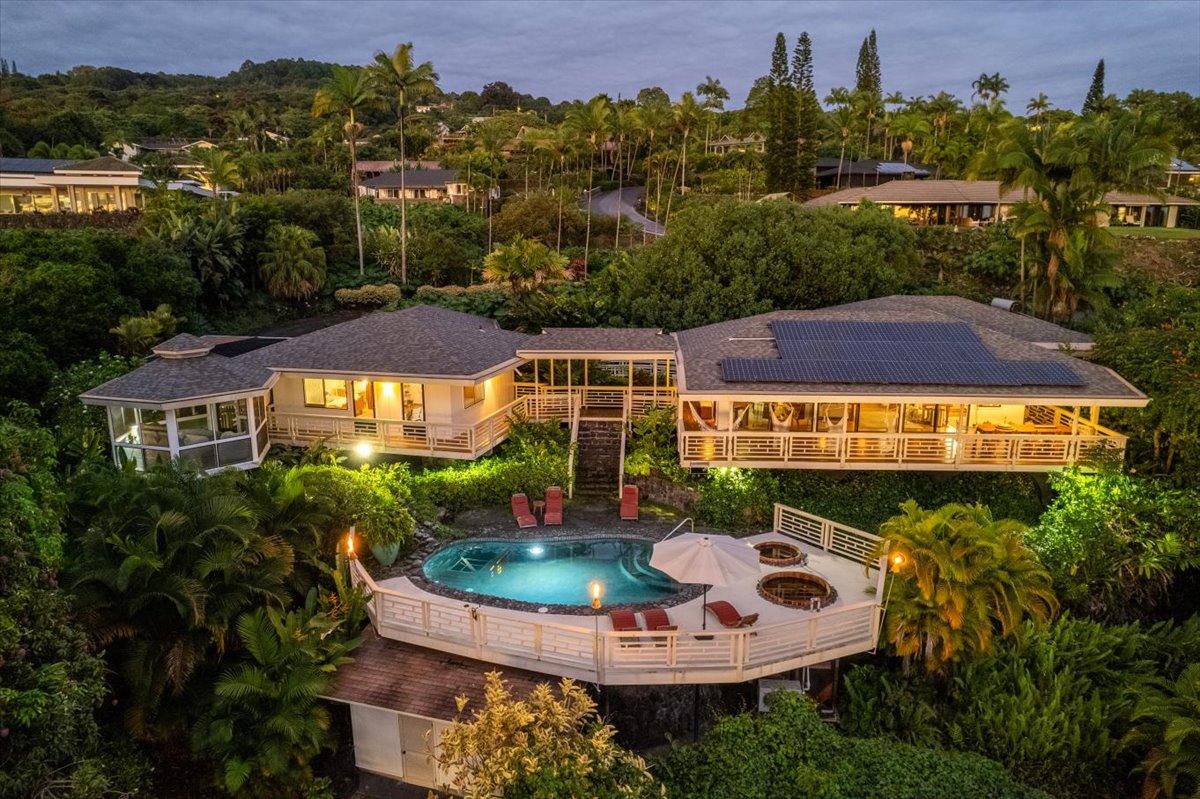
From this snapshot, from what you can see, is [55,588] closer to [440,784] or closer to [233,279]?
[440,784]

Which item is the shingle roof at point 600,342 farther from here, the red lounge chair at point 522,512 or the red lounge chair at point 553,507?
the red lounge chair at point 522,512

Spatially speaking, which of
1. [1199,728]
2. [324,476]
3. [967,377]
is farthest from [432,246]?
[1199,728]

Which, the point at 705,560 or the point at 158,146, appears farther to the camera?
the point at 158,146

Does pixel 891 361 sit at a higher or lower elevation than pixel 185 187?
lower

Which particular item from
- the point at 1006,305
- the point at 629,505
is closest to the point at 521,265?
the point at 629,505

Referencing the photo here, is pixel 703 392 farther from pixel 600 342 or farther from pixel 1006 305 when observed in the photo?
pixel 1006 305


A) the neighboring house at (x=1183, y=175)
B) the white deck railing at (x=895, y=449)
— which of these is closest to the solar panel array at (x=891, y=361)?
the white deck railing at (x=895, y=449)

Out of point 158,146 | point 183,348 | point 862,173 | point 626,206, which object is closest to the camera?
point 183,348
